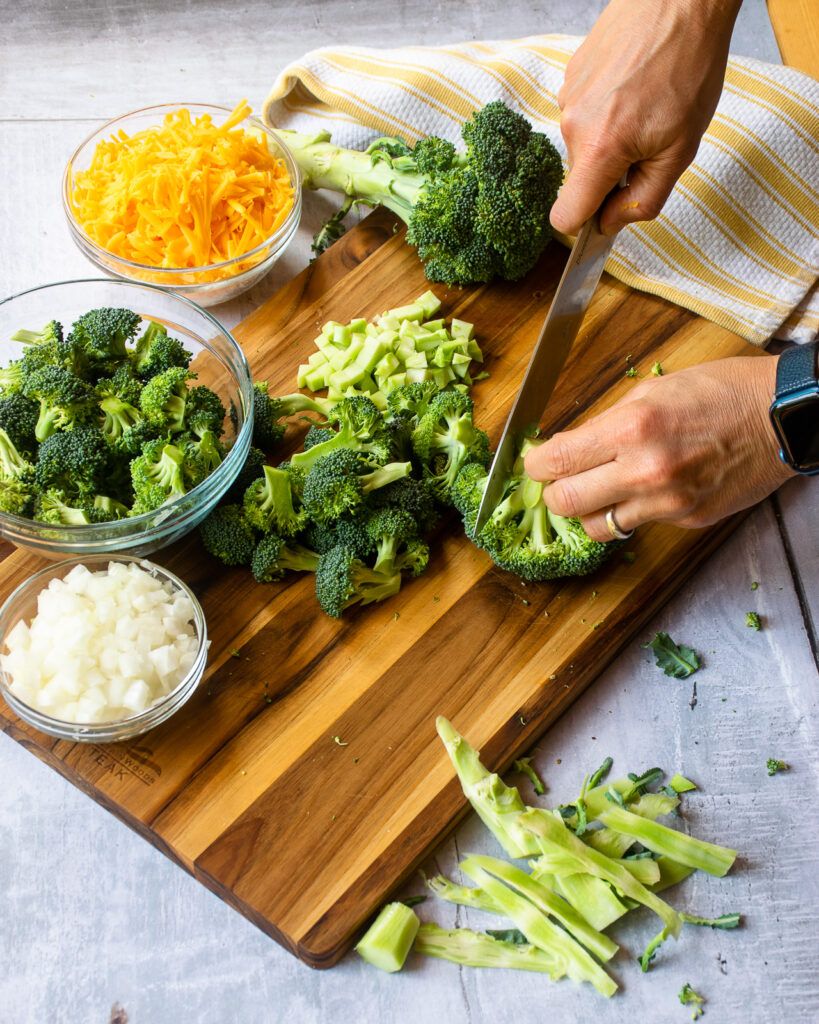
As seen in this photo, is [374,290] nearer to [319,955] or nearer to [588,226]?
[588,226]

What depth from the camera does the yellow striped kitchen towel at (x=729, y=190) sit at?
10.0 feet

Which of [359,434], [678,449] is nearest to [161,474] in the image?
[359,434]

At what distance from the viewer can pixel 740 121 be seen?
122 inches

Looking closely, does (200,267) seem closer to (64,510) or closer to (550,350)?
(64,510)

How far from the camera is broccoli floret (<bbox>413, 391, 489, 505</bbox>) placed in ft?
8.46

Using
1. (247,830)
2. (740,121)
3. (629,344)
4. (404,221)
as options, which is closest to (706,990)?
(247,830)

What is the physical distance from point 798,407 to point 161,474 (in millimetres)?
1432

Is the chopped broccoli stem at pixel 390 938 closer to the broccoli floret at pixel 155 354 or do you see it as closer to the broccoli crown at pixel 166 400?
the broccoli crown at pixel 166 400

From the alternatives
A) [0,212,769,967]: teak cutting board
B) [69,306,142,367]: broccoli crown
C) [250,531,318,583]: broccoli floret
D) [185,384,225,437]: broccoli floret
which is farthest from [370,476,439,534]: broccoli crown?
[69,306,142,367]: broccoli crown

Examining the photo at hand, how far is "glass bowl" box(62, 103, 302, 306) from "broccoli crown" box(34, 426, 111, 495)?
26.2 inches

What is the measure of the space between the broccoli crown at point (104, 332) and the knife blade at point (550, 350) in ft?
3.26

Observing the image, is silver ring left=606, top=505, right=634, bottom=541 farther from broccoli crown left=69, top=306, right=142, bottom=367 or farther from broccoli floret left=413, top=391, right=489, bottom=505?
broccoli crown left=69, top=306, right=142, bottom=367

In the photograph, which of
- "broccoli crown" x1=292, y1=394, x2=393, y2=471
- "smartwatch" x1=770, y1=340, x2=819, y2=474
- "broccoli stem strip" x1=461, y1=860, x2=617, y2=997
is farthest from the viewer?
"broccoli crown" x1=292, y1=394, x2=393, y2=471

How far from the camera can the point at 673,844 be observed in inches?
88.9
